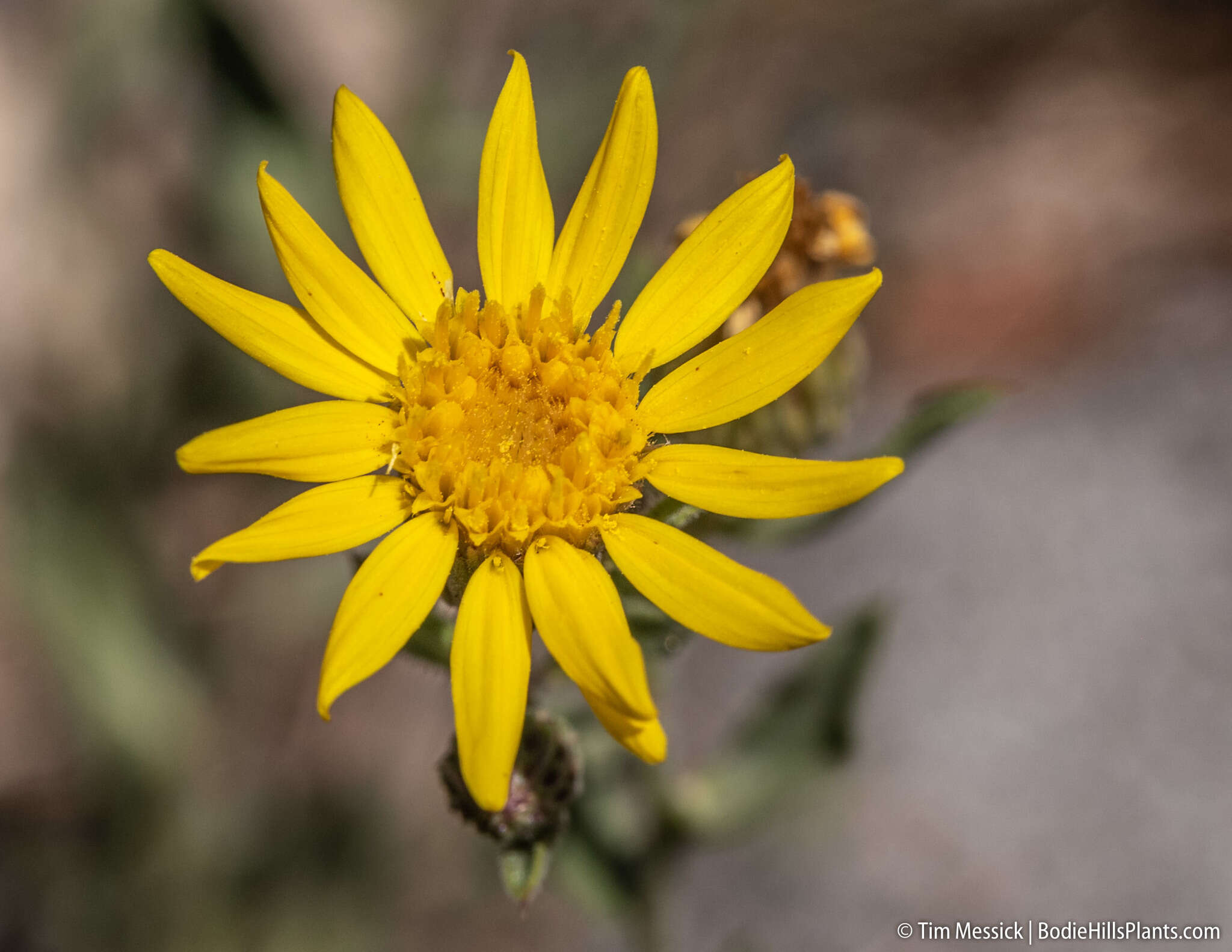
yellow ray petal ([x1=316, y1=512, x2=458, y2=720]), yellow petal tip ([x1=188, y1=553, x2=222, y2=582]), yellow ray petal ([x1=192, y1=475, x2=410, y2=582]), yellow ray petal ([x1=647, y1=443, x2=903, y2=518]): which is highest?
yellow petal tip ([x1=188, y1=553, x2=222, y2=582])

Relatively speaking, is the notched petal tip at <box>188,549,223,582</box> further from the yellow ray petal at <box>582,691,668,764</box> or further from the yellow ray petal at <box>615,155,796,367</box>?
the yellow ray petal at <box>615,155,796,367</box>

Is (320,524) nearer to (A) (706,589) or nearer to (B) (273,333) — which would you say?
(B) (273,333)

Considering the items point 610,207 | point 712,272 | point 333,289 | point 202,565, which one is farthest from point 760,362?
point 202,565

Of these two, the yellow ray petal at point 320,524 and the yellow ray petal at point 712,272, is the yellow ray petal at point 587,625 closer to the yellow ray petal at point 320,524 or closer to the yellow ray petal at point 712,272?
the yellow ray petal at point 320,524

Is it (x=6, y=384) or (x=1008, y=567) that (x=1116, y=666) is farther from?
(x=6, y=384)

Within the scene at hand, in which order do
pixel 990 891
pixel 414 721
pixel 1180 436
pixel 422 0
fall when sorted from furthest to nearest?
1. pixel 422 0
2. pixel 414 721
3. pixel 1180 436
4. pixel 990 891

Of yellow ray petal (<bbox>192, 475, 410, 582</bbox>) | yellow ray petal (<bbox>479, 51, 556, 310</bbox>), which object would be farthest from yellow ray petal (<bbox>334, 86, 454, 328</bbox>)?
yellow ray petal (<bbox>192, 475, 410, 582</bbox>)

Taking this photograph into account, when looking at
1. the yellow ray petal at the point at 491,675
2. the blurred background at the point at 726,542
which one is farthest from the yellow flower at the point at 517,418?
the blurred background at the point at 726,542

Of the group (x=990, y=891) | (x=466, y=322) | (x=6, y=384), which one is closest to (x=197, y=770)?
(x=6, y=384)
